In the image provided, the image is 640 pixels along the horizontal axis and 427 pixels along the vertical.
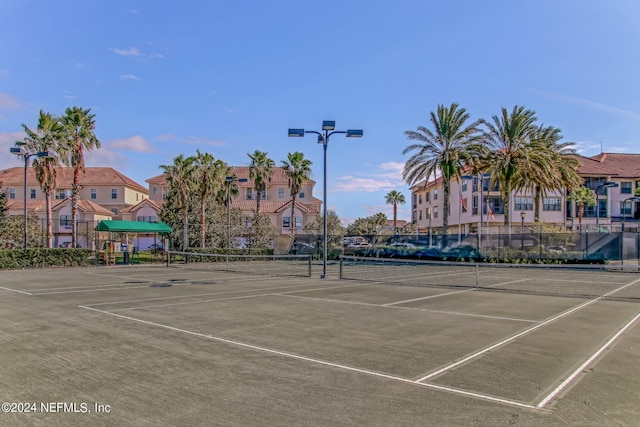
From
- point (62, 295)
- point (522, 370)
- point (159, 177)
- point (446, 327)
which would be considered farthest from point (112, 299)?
point (159, 177)

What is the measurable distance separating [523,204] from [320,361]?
216 ft

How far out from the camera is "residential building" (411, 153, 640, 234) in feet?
218

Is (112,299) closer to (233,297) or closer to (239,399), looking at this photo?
(233,297)

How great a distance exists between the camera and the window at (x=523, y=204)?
218ft

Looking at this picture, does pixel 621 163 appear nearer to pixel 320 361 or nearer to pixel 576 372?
pixel 576 372

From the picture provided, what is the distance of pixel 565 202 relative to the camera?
67438mm

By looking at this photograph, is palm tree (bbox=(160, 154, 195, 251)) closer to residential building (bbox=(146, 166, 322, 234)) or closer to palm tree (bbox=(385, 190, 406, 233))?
residential building (bbox=(146, 166, 322, 234))

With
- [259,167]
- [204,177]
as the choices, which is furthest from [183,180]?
[259,167]

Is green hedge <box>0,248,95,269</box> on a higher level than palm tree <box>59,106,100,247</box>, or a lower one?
lower

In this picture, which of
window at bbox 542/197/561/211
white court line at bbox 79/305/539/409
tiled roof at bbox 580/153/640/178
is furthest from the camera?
tiled roof at bbox 580/153/640/178

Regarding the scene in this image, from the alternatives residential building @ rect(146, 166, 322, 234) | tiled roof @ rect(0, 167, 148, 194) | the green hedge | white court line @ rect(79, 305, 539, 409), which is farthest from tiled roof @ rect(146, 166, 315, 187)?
white court line @ rect(79, 305, 539, 409)

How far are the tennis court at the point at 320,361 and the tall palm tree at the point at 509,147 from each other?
26.9 m

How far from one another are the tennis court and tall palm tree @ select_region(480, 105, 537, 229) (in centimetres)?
2694

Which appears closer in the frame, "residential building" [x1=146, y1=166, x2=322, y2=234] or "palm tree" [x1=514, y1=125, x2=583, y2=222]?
"palm tree" [x1=514, y1=125, x2=583, y2=222]
